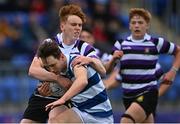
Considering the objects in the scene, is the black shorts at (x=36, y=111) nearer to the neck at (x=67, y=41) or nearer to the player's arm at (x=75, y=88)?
the neck at (x=67, y=41)

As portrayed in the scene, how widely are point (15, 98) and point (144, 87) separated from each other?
4.82m

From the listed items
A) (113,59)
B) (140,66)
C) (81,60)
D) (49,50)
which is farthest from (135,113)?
(49,50)

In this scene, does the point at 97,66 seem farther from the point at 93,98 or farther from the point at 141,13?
the point at 141,13

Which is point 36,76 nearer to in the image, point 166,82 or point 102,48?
point 166,82

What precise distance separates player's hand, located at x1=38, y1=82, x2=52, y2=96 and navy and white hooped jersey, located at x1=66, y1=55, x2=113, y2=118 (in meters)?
0.54

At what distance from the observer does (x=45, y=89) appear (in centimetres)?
877

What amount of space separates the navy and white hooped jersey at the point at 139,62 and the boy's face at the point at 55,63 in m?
2.40

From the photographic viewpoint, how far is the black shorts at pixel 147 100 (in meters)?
10.1

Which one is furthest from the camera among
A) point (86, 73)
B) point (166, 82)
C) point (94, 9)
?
point (94, 9)

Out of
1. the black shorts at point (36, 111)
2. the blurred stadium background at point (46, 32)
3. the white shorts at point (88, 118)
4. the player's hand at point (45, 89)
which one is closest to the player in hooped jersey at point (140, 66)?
the black shorts at point (36, 111)

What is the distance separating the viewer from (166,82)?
1049cm

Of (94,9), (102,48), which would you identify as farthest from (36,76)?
(94,9)

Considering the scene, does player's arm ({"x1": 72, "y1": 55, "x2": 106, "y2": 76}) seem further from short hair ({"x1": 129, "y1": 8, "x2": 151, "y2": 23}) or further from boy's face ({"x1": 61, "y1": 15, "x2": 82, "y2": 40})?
short hair ({"x1": 129, "y1": 8, "x2": 151, "y2": 23})

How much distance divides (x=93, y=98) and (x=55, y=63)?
25.8 inches
